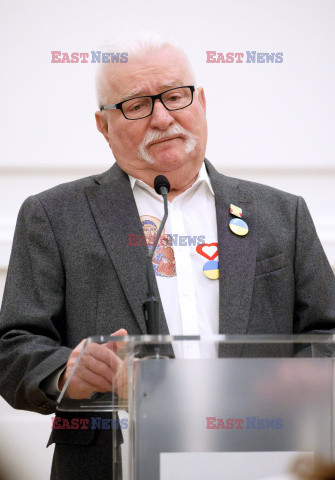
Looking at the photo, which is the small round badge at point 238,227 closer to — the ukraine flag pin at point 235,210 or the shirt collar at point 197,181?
the ukraine flag pin at point 235,210

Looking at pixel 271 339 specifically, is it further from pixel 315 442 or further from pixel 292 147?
pixel 292 147

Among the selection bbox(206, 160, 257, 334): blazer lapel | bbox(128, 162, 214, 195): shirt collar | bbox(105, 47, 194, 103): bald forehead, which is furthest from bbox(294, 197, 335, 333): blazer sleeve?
bbox(105, 47, 194, 103): bald forehead

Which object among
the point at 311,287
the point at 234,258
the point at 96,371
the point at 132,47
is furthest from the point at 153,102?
the point at 96,371

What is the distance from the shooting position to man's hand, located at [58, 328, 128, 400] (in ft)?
3.71

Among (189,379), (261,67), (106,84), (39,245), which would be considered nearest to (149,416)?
(189,379)

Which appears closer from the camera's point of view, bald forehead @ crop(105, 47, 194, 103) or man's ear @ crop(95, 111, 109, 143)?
bald forehead @ crop(105, 47, 194, 103)

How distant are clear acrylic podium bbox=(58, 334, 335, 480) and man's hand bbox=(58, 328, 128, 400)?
0.04 meters

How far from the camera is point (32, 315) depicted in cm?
170

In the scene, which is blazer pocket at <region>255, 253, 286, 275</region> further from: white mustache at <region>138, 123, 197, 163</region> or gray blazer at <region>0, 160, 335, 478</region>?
white mustache at <region>138, 123, 197, 163</region>

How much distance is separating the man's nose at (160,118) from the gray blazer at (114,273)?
0.54 feet

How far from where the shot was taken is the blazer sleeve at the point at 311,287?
1840mm

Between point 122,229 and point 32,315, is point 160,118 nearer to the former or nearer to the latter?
point 122,229

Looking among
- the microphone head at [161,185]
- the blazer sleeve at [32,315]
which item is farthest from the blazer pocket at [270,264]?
the blazer sleeve at [32,315]

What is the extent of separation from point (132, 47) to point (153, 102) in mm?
156
